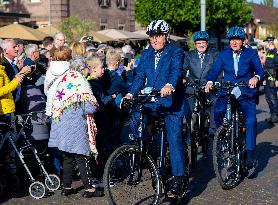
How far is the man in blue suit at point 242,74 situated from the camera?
7.45 metres

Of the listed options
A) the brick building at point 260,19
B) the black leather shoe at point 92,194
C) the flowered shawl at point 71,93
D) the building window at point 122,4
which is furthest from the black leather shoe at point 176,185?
the brick building at point 260,19

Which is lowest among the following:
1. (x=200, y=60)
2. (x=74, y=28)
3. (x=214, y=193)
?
(x=214, y=193)

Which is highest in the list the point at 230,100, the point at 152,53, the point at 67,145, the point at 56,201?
the point at 152,53

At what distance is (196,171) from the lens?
818cm

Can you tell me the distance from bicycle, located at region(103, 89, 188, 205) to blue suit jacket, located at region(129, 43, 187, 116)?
0.62 ft

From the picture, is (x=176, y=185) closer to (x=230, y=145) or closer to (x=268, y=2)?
(x=230, y=145)

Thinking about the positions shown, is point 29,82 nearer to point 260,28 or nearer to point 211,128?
point 211,128

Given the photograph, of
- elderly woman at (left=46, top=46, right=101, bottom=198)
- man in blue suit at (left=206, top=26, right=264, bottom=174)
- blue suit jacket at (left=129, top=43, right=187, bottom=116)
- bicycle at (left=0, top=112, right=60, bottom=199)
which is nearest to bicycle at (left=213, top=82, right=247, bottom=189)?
man in blue suit at (left=206, top=26, right=264, bottom=174)

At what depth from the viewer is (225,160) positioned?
711cm

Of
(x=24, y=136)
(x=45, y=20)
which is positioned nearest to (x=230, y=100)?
(x=24, y=136)

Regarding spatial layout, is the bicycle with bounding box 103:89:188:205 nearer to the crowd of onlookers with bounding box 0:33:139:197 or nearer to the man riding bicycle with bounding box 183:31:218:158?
the crowd of onlookers with bounding box 0:33:139:197

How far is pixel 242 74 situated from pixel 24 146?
289 centimetres

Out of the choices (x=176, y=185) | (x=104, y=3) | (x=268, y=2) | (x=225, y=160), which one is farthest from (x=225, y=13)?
(x=268, y=2)

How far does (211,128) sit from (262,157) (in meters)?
1.02
